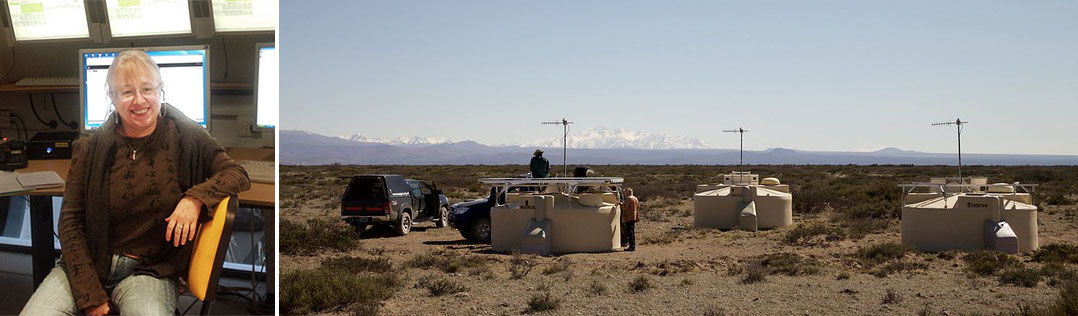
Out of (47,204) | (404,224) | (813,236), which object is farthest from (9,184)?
(813,236)

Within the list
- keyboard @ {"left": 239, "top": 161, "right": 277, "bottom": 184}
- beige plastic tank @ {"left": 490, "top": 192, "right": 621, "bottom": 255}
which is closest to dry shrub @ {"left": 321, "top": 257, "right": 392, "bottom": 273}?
beige plastic tank @ {"left": 490, "top": 192, "right": 621, "bottom": 255}

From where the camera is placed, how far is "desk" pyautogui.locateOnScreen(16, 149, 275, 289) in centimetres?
576

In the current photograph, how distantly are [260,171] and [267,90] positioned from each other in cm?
61

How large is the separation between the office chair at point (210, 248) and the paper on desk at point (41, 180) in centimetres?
106

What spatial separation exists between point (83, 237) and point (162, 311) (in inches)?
23.1

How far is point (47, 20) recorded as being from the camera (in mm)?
6559

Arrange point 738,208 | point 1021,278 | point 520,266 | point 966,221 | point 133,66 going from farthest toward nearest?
point 738,208 < point 966,221 < point 520,266 < point 1021,278 < point 133,66

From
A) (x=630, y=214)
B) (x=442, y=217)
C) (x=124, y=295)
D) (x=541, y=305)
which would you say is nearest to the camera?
(x=124, y=295)

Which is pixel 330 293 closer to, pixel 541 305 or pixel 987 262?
pixel 541 305

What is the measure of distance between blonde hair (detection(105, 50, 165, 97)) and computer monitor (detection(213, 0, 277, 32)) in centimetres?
98

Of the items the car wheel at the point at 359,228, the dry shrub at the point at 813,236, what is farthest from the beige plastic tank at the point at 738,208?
the car wheel at the point at 359,228

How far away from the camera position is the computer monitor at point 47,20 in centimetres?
631

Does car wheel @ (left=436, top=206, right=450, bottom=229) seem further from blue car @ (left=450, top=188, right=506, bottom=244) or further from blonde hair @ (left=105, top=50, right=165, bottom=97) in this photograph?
blonde hair @ (left=105, top=50, right=165, bottom=97)

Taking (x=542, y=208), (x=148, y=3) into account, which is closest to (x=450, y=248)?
(x=542, y=208)
